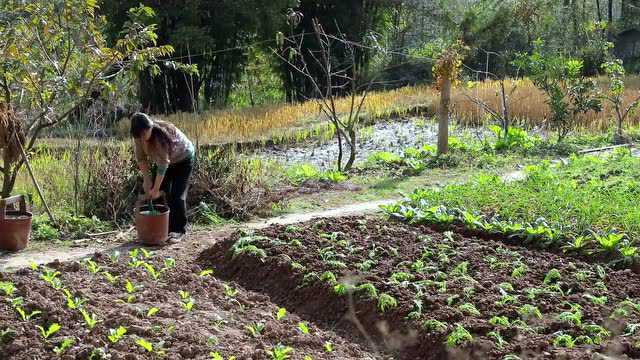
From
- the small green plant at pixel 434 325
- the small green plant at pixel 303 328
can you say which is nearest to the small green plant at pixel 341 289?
the small green plant at pixel 303 328

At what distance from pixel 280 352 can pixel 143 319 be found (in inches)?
43.0

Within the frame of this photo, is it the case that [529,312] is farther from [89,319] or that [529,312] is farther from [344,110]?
[344,110]

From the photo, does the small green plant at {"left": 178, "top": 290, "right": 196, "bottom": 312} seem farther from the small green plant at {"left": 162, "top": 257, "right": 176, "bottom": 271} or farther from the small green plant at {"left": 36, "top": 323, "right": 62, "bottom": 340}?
the small green plant at {"left": 36, "top": 323, "right": 62, "bottom": 340}

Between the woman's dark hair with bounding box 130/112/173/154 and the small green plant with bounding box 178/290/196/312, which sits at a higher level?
the woman's dark hair with bounding box 130/112/173/154

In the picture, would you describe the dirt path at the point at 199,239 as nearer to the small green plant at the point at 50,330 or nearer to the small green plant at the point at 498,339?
the small green plant at the point at 50,330

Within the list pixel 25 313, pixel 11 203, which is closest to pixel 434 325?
pixel 25 313

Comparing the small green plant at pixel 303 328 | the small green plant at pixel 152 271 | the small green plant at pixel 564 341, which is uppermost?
the small green plant at pixel 152 271

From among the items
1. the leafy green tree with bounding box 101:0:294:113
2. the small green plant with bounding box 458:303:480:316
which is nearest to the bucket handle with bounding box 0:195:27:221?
the small green plant with bounding box 458:303:480:316

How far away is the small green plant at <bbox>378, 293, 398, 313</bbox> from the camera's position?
6.53m

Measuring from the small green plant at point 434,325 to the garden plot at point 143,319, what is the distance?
0.44 metres

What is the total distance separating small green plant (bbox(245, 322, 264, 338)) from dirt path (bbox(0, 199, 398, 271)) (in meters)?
2.45

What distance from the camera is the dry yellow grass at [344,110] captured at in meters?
15.8

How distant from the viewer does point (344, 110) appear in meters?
18.5

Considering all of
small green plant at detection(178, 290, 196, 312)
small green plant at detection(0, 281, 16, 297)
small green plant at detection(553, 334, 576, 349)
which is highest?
small green plant at detection(0, 281, 16, 297)
